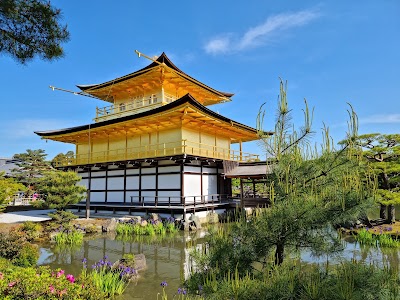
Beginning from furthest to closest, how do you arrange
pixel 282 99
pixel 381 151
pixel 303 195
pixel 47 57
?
1. pixel 381 151
2. pixel 47 57
3. pixel 282 99
4. pixel 303 195

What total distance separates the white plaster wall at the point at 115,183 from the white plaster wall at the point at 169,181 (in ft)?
12.0

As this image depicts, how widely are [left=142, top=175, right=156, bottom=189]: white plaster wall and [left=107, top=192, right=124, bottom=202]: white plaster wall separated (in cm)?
227

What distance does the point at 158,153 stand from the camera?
57.5ft

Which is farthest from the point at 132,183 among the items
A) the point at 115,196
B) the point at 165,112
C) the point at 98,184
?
the point at 165,112

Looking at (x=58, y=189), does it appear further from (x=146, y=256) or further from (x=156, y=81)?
(x=156, y=81)

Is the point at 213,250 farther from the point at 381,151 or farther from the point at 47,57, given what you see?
the point at 381,151

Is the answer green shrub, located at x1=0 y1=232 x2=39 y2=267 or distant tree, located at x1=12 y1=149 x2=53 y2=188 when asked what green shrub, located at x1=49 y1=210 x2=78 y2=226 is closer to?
green shrub, located at x1=0 y1=232 x2=39 y2=267

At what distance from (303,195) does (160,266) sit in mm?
6245

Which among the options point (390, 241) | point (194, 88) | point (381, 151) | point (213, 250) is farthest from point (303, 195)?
point (194, 88)

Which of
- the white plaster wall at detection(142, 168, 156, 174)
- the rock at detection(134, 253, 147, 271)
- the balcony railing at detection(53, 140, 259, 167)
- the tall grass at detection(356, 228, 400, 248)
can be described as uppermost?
the balcony railing at detection(53, 140, 259, 167)

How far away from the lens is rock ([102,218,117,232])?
1376cm

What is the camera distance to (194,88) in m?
22.1

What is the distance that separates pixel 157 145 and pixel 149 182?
2.55 m

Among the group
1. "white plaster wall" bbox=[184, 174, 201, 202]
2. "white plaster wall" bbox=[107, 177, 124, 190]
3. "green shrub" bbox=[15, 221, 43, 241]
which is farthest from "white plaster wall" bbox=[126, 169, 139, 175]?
"green shrub" bbox=[15, 221, 43, 241]
